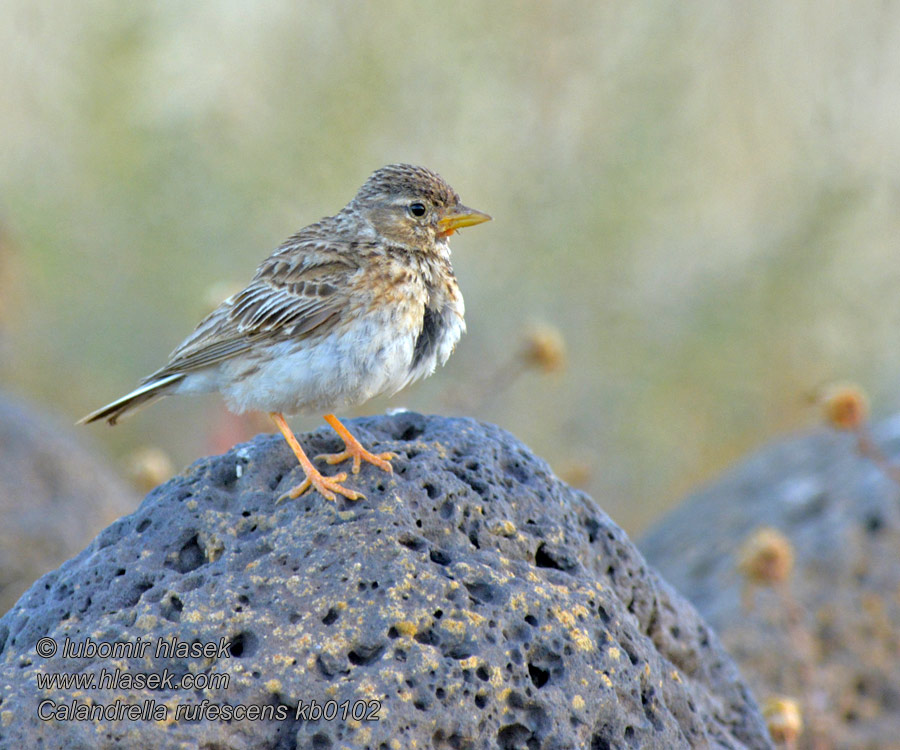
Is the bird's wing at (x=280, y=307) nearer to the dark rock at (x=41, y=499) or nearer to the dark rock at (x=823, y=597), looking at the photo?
the dark rock at (x=41, y=499)

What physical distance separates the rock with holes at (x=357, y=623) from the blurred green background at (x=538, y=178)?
8.93 m

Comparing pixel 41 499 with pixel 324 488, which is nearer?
pixel 324 488

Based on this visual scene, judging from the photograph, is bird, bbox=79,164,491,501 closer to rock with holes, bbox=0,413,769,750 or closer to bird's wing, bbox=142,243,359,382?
bird's wing, bbox=142,243,359,382

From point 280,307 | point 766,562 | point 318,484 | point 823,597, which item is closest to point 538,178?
point 823,597

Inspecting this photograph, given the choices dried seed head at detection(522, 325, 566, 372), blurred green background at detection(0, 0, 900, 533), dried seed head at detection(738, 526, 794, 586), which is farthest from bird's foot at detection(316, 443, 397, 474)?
blurred green background at detection(0, 0, 900, 533)

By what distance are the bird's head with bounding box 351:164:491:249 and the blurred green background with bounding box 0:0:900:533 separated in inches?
303

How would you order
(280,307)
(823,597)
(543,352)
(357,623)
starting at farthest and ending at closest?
(543,352), (823,597), (280,307), (357,623)

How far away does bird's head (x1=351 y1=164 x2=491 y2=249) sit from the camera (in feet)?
17.8

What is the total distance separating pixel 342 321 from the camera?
4.87 m

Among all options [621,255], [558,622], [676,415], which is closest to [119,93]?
[621,255]

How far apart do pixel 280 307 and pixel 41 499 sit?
361cm

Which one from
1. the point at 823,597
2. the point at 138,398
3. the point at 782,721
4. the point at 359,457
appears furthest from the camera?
the point at 823,597

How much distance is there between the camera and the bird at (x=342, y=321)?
4797mm

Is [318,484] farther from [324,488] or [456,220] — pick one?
[456,220]
